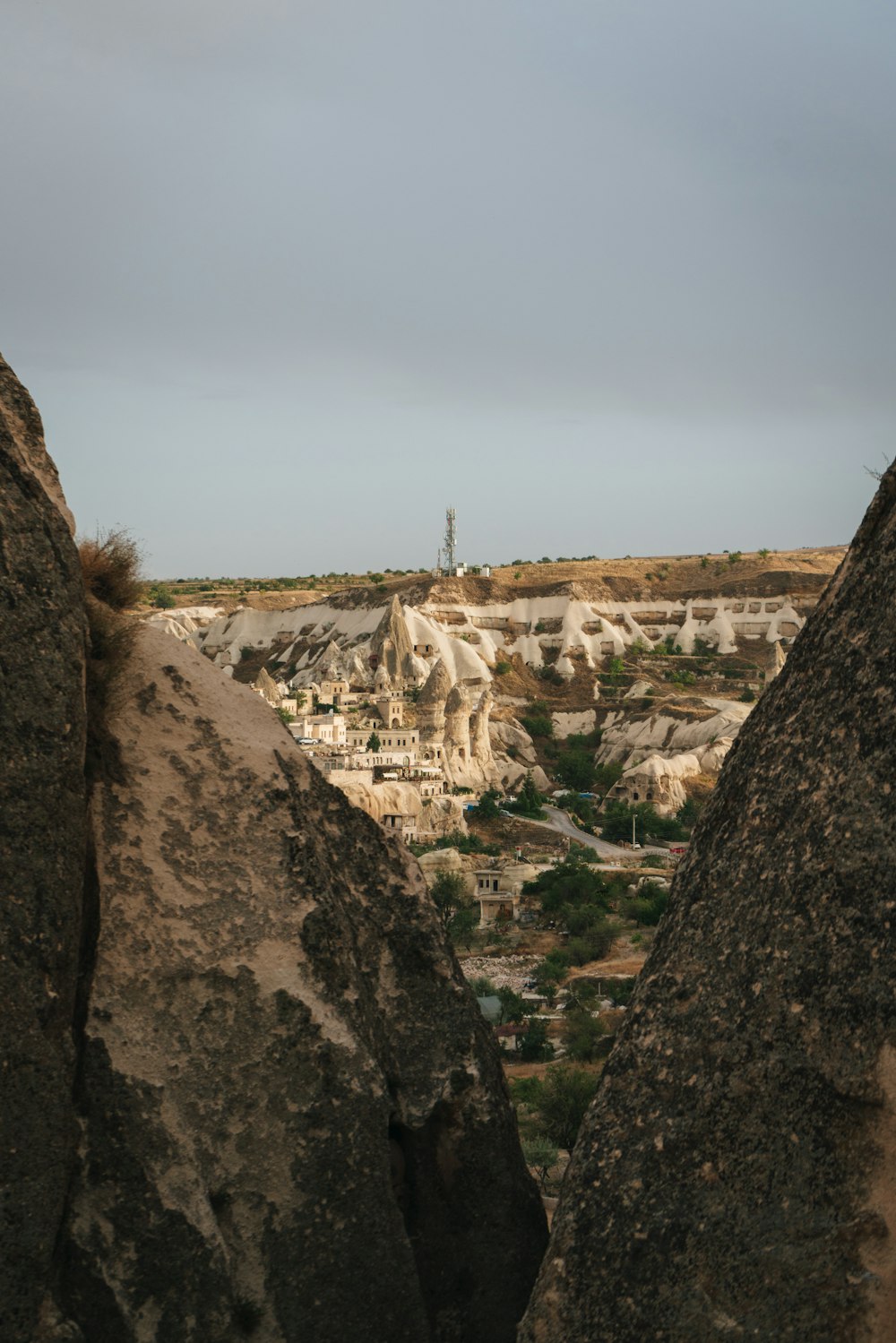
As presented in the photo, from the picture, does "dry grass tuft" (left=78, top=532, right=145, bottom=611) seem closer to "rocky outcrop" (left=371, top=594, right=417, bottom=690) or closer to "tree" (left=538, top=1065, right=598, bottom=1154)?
"tree" (left=538, top=1065, right=598, bottom=1154)

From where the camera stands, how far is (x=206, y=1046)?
4.46 meters

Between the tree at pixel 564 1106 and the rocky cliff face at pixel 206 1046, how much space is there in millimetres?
9076

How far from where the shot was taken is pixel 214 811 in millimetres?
4789

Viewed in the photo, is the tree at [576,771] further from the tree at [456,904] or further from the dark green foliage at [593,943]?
the dark green foliage at [593,943]

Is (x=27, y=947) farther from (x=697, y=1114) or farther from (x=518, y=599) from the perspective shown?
(x=518, y=599)

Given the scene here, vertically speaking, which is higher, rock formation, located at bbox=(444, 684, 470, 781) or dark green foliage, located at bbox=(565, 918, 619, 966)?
rock formation, located at bbox=(444, 684, 470, 781)

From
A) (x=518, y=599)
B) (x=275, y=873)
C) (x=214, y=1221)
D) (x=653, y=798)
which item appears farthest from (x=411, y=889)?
(x=518, y=599)

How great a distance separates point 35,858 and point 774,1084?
6.80ft

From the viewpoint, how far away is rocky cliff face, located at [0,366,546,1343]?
411 centimetres

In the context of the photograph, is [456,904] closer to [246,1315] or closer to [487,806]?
[487,806]

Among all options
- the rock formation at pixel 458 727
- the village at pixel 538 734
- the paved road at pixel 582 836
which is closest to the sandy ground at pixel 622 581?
the village at pixel 538 734

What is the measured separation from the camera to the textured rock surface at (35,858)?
3992 mm

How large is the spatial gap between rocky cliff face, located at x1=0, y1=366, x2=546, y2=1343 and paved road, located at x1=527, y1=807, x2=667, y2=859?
136 ft

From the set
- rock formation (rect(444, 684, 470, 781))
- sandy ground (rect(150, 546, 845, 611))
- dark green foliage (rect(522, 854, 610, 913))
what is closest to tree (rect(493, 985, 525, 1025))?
dark green foliage (rect(522, 854, 610, 913))
